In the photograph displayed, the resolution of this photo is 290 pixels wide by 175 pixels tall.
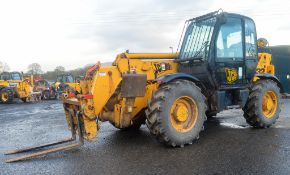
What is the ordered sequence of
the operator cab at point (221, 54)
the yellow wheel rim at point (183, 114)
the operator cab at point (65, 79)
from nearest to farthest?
1. the yellow wheel rim at point (183, 114)
2. the operator cab at point (221, 54)
3. the operator cab at point (65, 79)

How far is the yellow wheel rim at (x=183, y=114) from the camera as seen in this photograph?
6395 millimetres

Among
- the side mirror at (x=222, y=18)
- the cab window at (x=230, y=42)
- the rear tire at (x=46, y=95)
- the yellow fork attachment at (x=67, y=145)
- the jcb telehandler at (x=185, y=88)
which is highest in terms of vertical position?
the side mirror at (x=222, y=18)

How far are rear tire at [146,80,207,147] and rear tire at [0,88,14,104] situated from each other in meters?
20.5

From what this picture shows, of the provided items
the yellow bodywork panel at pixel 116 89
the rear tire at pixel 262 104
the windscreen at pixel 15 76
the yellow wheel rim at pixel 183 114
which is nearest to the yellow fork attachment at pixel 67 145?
the yellow bodywork panel at pixel 116 89

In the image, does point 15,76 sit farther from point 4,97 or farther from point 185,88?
point 185,88

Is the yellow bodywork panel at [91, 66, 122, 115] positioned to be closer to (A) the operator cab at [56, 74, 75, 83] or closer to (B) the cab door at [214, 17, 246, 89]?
(B) the cab door at [214, 17, 246, 89]

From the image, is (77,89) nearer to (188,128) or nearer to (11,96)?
(188,128)

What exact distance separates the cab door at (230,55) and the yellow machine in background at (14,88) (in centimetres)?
2026

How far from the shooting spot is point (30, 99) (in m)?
25.8

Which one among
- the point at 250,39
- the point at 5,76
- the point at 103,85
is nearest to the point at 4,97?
the point at 5,76

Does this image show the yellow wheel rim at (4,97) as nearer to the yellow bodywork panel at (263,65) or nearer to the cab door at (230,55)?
the yellow bodywork panel at (263,65)

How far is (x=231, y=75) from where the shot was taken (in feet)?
25.1

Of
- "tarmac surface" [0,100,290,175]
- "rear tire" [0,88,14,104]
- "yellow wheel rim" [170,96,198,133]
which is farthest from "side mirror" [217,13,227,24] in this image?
"rear tire" [0,88,14,104]

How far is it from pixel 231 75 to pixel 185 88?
1.79 m
